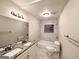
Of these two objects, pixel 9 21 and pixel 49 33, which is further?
pixel 49 33

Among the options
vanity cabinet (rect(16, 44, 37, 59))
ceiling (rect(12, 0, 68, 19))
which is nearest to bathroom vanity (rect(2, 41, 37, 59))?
vanity cabinet (rect(16, 44, 37, 59))

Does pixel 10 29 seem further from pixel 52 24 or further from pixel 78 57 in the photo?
pixel 52 24

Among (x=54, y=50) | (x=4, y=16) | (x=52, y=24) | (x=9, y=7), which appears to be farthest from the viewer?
(x=52, y=24)

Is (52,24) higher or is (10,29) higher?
(52,24)

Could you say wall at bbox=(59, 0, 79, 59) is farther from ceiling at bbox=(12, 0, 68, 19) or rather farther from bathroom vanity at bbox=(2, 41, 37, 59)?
bathroom vanity at bbox=(2, 41, 37, 59)

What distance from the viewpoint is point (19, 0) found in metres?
1.75

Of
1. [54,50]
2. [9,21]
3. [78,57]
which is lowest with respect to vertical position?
[54,50]

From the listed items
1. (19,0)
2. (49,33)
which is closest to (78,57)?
(19,0)

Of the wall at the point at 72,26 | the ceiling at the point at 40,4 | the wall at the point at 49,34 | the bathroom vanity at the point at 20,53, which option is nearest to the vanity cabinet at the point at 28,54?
the bathroom vanity at the point at 20,53

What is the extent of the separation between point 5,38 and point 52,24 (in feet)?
13.1

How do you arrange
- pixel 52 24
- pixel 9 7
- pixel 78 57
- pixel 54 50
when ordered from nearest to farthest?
1. pixel 78 57
2. pixel 9 7
3. pixel 54 50
4. pixel 52 24

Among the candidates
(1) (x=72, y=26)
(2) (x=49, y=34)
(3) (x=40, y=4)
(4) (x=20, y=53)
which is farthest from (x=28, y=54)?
(2) (x=49, y=34)

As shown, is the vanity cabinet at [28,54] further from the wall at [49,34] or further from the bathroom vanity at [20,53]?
the wall at [49,34]

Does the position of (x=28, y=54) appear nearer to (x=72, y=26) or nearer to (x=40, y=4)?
(x=72, y=26)
